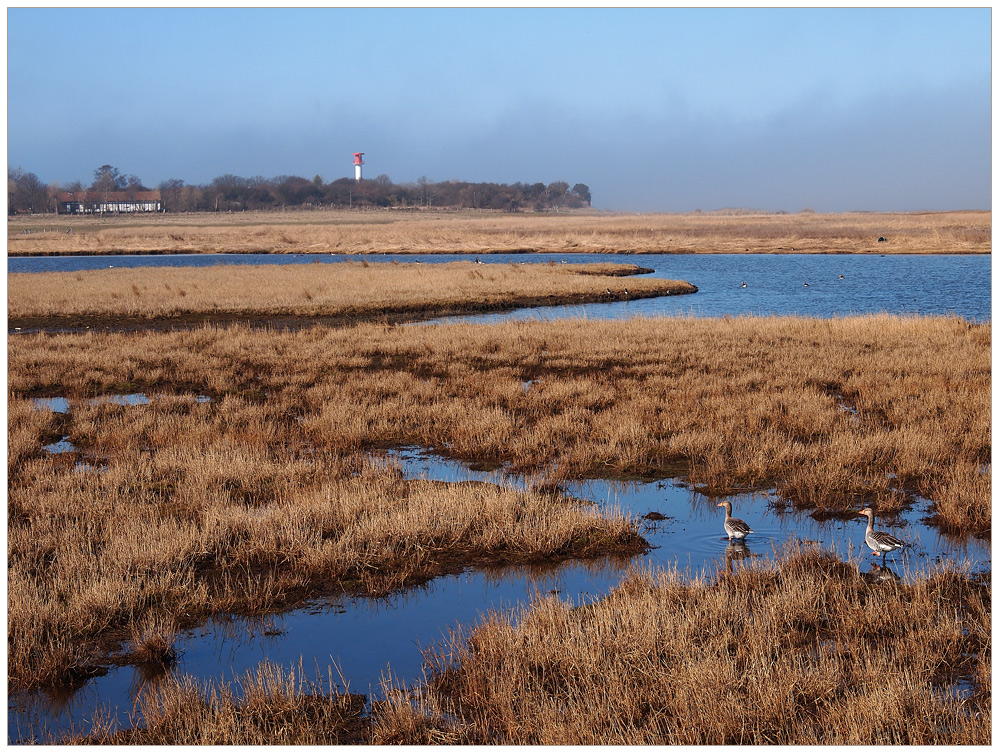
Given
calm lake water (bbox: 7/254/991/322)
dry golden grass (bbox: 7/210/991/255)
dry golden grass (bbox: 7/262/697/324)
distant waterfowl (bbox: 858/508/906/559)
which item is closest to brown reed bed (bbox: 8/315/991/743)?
distant waterfowl (bbox: 858/508/906/559)

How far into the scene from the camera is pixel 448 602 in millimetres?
7484

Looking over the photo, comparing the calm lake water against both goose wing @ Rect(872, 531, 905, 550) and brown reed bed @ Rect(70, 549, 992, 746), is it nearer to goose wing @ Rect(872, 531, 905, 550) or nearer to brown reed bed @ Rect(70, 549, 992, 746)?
goose wing @ Rect(872, 531, 905, 550)

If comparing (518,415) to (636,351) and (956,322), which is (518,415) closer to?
(636,351)

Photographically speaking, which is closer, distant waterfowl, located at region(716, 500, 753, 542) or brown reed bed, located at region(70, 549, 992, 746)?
brown reed bed, located at region(70, 549, 992, 746)

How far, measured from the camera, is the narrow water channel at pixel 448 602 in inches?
236

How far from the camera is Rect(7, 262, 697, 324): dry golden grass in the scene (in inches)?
1210

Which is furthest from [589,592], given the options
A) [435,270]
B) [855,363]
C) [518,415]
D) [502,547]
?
[435,270]

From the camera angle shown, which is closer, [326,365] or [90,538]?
[90,538]

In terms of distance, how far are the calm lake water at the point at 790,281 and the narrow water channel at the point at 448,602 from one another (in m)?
18.1

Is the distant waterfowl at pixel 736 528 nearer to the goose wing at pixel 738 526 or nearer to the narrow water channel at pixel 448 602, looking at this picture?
the goose wing at pixel 738 526

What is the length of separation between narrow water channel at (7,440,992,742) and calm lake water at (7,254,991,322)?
59.4 ft

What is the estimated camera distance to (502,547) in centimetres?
855

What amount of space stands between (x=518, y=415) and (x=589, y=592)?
6681 mm

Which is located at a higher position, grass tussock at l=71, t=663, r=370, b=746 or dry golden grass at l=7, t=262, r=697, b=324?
dry golden grass at l=7, t=262, r=697, b=324
